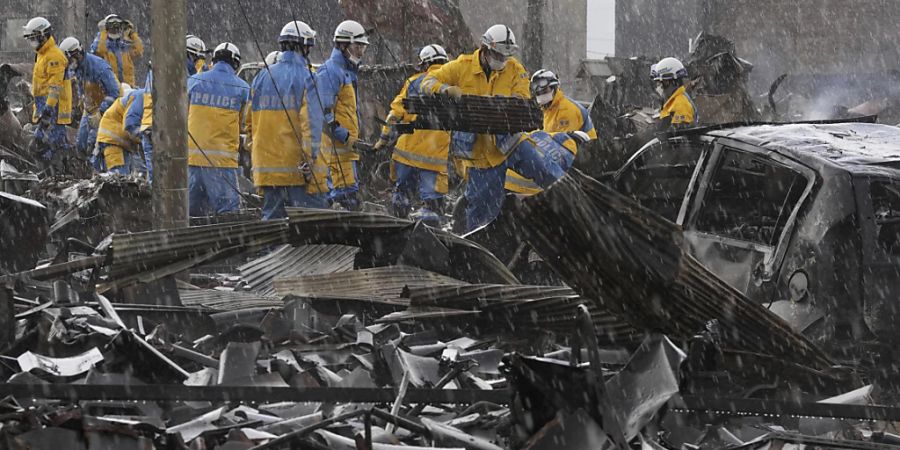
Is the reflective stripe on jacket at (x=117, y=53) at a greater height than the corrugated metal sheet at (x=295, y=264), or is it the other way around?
the reflective stripe on jacket at (x=117, y=53)

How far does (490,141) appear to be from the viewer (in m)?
9.68

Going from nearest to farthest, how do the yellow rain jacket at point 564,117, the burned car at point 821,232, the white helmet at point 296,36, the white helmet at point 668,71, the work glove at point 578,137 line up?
the burned car at point 821,232 → the white helmet at point 296,36 → the work glove at point 578,137 → the yellow rain jacket at point 564,117 → the white helmet at point 668,71

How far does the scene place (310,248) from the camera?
7.25 metres

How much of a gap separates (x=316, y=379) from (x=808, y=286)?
2169 mm

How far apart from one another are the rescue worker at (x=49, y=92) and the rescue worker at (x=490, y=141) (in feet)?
23.7

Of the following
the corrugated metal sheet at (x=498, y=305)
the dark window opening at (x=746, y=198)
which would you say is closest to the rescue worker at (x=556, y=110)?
the dark window opening at (x=746, y=198)

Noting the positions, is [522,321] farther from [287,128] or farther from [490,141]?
[287,128]

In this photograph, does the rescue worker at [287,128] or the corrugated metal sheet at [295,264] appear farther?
the rescue worker at [287,128]

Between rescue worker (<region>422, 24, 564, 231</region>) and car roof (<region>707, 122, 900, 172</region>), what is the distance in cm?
321

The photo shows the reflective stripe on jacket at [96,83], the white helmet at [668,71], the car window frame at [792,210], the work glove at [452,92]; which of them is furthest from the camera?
the reflective stripe on jacket at [96,83]

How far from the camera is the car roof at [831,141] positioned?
17.8ft

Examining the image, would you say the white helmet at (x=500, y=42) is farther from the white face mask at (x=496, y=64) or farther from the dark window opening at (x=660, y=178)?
the dark window opening at (x=660, y=178)

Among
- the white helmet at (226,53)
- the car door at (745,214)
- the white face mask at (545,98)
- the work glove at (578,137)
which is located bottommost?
the car door at (745,214)

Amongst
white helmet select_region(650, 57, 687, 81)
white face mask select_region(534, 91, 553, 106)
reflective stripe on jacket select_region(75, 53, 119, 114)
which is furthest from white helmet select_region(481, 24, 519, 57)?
reflective stripe on jacket select_region(75, 53, 119, 114)
